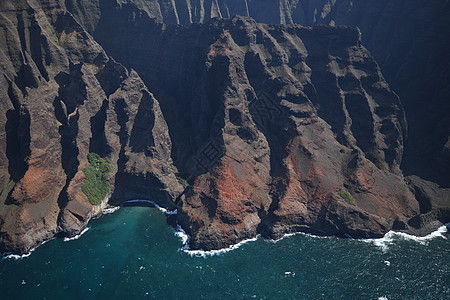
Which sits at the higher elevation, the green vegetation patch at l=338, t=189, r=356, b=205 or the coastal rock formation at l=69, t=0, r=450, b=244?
the coastal rock formation at l=69, t=0, r=450, b=244

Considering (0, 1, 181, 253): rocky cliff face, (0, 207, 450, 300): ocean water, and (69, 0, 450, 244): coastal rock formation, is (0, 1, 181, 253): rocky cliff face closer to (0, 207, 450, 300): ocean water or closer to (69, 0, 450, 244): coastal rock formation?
(0, 207, 450, 300): ocean water

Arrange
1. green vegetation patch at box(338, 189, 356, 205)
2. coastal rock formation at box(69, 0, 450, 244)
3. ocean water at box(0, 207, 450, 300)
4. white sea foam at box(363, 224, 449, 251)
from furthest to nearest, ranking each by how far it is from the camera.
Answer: coastal rock formation at box(69, 0, 450, 244), green vegetation patch at box(338, 189, 356, 205), white sea foam at box(363, 224, 449, 251), ocean water at box(0, 207, 450, 300)

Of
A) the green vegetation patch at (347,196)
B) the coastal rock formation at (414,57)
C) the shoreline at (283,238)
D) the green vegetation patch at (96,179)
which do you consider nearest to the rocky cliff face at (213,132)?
the green vegetation patch at (347,196)

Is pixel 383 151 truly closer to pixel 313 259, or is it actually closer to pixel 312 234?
pixel 312 234

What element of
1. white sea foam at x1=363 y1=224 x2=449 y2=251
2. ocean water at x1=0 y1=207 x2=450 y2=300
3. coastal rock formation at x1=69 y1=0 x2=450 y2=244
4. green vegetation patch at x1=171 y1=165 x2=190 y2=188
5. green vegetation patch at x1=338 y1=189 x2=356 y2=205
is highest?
coastal rock formation at x1=69 y1=0 x2=450 y2=244

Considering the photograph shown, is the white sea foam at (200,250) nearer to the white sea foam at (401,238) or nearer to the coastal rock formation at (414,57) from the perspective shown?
the white sea foam at (401,238)

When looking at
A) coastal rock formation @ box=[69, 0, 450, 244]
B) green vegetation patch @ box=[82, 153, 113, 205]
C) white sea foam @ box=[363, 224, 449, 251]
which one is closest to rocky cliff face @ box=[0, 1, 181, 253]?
green vegetation patch @ box=[82, 153, 113, 205]

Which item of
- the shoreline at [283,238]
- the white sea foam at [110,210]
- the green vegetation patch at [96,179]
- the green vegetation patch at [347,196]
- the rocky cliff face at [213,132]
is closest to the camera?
the shoreline at [283,238]
